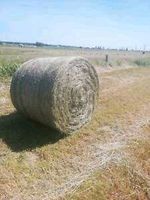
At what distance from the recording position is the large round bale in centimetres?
887

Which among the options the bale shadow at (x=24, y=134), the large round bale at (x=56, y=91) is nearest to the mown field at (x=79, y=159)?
the bale shadow at (x=24, y=134)

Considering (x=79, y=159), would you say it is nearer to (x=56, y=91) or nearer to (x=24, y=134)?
(x=56, y=91)

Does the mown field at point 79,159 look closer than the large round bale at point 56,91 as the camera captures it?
Yes

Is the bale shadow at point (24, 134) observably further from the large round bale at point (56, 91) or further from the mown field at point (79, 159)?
the large round bale at point (56, 91)

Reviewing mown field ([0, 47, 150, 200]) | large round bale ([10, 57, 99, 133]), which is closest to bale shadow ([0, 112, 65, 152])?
mown field ([0, 47, 150, 200])

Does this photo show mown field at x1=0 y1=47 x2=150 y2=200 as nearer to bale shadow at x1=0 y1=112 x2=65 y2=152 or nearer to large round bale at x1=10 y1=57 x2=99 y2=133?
bale shadow at x1=0 y1=112 x2=65 y2=152

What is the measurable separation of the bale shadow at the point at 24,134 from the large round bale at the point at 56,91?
14.3 inches

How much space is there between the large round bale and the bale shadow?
362 millimetres

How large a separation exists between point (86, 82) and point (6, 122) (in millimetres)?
2458

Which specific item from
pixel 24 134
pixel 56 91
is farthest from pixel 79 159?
pixel 24 134

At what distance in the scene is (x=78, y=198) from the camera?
22.5ft

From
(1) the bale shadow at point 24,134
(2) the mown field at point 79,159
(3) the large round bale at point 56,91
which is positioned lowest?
(2) the mown field at point 79,159

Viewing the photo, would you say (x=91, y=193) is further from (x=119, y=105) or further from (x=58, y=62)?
(x=119, y=105)

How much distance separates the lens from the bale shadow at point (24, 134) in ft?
29.1
